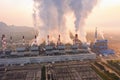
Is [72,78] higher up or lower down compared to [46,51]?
lower down

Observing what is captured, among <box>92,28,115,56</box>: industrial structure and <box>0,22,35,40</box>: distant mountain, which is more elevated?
<box>0,22,35,40</box>: distant mountain

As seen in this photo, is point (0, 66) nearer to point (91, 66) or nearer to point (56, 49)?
point (56, 49)

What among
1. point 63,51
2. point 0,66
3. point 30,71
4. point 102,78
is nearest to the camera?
point 102,78

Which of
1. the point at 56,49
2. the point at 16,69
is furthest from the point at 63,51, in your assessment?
the point at 16,69

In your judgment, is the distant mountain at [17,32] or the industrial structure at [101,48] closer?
the industrial structure at [101,48]

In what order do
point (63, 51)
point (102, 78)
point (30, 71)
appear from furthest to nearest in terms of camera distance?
point (63, 51) < point (30, 71) < point (102, 78)

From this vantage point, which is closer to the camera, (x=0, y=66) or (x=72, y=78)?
(x=72, y=78)

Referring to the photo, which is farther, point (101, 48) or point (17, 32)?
point (17, 32)

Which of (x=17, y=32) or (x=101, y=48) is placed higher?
(x=17, y=32)

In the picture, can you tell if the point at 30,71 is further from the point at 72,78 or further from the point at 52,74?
the point at 72,78

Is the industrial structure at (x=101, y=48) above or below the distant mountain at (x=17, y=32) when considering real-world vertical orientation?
below

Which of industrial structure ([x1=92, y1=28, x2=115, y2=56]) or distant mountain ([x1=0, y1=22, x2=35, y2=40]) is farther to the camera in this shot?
distant mountain ([x1=0, y1=22, x2=35, y2=40])
